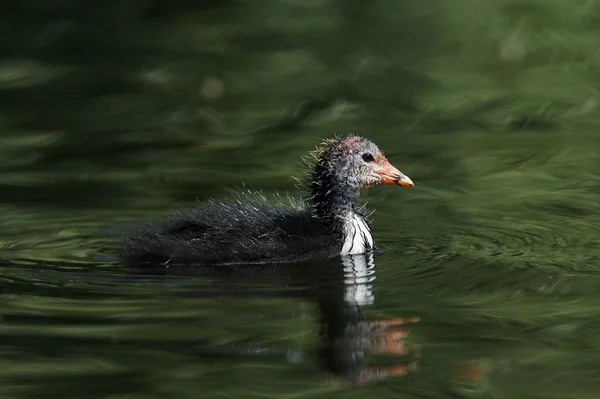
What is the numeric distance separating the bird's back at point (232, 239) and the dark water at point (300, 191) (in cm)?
24

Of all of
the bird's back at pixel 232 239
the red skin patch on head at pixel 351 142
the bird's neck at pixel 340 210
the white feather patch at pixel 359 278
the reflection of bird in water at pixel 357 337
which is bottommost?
the reflection of bird in water at pixel 357 337

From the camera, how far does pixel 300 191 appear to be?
11656mm

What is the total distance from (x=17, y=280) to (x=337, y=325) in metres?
2.37

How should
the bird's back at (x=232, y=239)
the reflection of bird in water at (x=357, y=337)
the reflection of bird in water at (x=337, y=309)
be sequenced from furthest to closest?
1. the bird's back at (x=232, y=239)
2. the reflection of bird in water at (x=337, y=309)
3. the reflection of bird in water at (x=357, y=337)

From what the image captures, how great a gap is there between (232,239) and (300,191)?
6.73ft

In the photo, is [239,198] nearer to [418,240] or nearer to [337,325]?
[418,240]

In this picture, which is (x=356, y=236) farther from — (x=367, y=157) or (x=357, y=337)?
(x=357, y=337)

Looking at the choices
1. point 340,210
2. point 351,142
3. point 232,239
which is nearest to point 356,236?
point 340,210

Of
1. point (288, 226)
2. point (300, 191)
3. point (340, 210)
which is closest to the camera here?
point (288, 226)

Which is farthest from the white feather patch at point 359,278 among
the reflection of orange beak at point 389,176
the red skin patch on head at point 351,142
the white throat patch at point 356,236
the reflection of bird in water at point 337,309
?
the red skin patch on head at point 351,142

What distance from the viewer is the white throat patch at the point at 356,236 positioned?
392 inches

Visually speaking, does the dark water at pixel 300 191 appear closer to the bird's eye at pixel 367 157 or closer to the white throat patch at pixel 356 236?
the white throat patch at pixel 356 236

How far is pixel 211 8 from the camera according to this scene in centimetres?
1775

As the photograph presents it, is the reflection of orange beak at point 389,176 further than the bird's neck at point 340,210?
Yes
